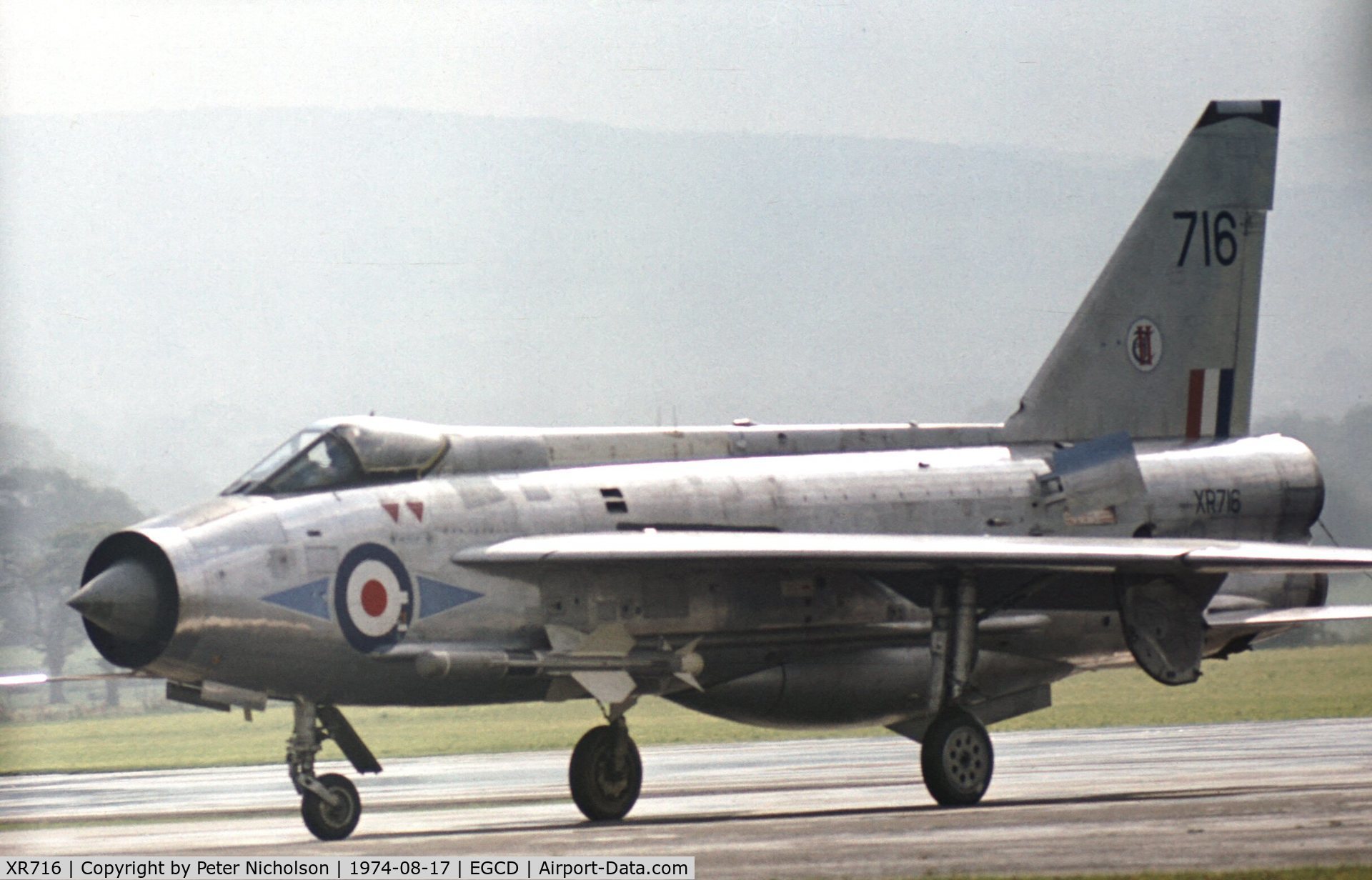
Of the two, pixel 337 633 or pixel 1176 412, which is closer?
pixel 337 633

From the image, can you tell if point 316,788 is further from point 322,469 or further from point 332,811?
point 322,469

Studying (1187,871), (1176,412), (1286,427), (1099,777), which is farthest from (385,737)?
(1286,427)

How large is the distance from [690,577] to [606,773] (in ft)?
5.72

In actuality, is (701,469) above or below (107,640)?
above

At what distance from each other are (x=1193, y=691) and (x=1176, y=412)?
24.3ft

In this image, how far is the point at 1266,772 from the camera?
18.1 meters

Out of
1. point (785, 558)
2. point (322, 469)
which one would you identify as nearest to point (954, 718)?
point (785, 558)

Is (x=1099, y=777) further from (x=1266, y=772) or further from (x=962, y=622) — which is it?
(x=962, y=622)

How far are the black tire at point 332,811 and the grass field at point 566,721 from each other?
21.4ft

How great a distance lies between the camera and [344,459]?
48.2 feet

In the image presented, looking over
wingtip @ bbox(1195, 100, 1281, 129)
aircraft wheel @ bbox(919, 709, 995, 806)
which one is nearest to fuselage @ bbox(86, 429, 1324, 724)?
aircraft wheel @ bbox(919, 709, 995, 806)

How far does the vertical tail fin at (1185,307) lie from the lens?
19.1 m
